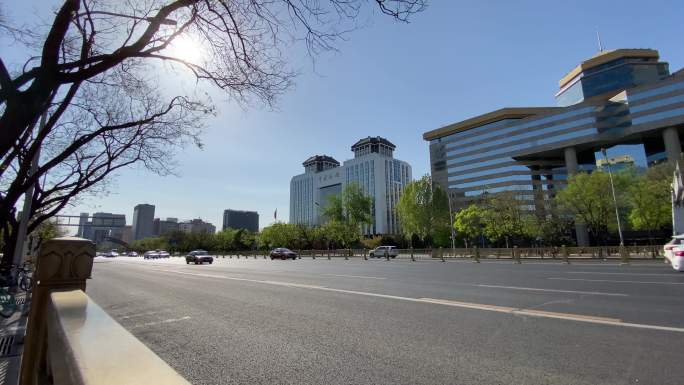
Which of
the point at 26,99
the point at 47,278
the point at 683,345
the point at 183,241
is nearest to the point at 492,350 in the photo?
the point at 683,345

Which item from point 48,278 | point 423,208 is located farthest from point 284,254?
point 48,278

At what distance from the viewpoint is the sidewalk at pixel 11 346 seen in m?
4.82

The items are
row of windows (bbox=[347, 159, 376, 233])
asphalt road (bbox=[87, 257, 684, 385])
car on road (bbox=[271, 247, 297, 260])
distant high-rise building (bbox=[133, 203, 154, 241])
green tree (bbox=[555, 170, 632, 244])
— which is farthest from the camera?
distant high-rise building (bbox=[133, 203, 154, 241])

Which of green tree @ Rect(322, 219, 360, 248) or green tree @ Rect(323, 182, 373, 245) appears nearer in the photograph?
green tree @ Rect(322, 219, 360, 248)

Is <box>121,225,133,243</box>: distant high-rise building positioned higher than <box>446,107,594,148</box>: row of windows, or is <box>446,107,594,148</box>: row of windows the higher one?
<box>446,107,594,148</box>: row of windows

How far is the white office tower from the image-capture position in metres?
133

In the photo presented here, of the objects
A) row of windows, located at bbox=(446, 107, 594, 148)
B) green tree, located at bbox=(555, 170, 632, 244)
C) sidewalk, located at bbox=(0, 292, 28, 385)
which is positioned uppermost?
row of windows, located at bbox=(446, 107, 594, 148)

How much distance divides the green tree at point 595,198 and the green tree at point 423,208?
23.2 metres

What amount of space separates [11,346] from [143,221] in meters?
195

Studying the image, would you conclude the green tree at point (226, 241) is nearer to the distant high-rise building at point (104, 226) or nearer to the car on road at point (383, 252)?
the distant high-rise building at point (104, 226)

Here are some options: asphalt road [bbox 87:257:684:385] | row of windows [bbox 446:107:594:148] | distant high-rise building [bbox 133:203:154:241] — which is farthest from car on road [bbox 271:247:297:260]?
distant high-rise building [bbox 133:203:154:241]

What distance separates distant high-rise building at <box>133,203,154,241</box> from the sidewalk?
184 metres

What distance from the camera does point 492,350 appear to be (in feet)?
16.0

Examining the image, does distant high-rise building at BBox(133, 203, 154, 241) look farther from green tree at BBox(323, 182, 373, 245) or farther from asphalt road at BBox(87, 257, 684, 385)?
asphalt road at BBox(87, 257, 684, 385)
